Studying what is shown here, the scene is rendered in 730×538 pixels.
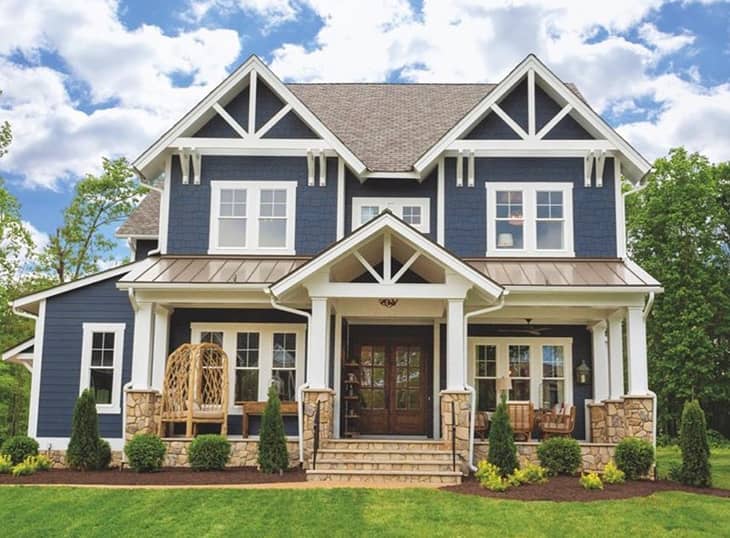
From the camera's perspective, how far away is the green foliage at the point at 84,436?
43.7 ft

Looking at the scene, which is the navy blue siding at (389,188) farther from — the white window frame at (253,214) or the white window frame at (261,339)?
the white window frame at (261,339)

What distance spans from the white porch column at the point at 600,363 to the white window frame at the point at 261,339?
18.8 ft

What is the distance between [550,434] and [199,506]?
24.3 feet

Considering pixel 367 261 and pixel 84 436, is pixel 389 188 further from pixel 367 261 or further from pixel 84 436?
pixel 84 436

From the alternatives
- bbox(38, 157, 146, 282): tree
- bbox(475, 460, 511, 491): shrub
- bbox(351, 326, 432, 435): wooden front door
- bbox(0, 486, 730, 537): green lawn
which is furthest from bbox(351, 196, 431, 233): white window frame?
bbox(38, 157, 146, 282): tree

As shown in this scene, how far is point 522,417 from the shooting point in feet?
47.7

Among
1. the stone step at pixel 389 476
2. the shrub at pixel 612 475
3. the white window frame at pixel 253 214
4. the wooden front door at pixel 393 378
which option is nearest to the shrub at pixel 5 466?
the stone step at pixel 389 476

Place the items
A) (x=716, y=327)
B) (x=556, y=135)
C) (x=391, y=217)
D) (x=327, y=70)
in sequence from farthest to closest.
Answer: (x=716, y=327) < (x=327, y=70) < (x=556, y=135) < (x=391, y=217)

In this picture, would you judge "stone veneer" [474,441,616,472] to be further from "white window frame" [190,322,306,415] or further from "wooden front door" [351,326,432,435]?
"white window frame" [190,322,306,415]

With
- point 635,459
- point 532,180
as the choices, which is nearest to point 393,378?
point 532,180

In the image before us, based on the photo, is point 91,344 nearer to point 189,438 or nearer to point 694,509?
point 189,438

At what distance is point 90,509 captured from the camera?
402 inches

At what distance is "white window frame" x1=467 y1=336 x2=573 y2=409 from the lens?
1611 cm

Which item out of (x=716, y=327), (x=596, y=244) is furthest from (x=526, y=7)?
(x=716, y=327)
